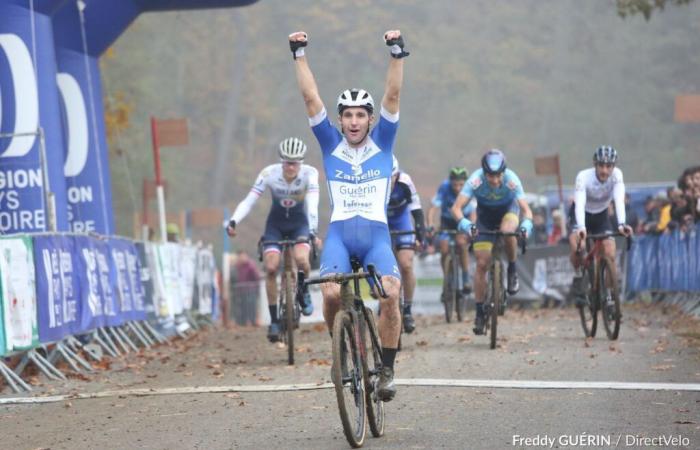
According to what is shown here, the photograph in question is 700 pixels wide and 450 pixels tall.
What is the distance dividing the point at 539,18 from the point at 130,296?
52.7m

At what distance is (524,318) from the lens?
21.3 metres

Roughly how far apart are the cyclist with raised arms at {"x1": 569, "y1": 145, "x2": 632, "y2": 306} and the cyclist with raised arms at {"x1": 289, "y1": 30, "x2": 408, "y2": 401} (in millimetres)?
5806

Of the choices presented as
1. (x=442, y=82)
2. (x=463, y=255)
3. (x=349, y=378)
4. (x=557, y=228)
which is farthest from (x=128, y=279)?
(x=442, y=82)

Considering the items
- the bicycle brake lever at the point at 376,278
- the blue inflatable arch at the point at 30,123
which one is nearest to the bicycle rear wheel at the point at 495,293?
the blue inflatable arch at the point at 30,123

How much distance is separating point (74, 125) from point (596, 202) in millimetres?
7921

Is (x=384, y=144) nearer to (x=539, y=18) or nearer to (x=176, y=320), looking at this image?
(x=176, y=320)

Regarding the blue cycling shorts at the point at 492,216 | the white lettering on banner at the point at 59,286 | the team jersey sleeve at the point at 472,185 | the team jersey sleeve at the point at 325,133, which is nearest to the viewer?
the team jersey sleeve at the point at 325,133

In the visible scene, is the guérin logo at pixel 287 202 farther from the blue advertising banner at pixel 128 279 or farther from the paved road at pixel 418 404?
the blue advertising banner at pixel 128 279

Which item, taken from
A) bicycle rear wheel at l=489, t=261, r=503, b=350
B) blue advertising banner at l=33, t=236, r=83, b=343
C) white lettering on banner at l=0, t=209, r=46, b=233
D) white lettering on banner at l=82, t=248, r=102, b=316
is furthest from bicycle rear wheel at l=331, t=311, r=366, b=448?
white lettering on banner at l=0, t=209, r=46, b=233

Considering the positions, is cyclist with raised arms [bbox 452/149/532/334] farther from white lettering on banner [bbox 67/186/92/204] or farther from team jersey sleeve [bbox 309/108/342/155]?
white lettering on banner [bbox 67/186/92/204]

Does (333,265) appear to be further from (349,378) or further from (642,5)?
(642,5)

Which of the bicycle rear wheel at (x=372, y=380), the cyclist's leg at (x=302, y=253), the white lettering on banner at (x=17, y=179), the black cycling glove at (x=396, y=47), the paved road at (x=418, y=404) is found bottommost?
the paved road at (x=418, y=404)

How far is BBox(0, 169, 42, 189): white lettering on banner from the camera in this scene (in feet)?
53.0

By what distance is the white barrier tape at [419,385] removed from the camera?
11055 mm
